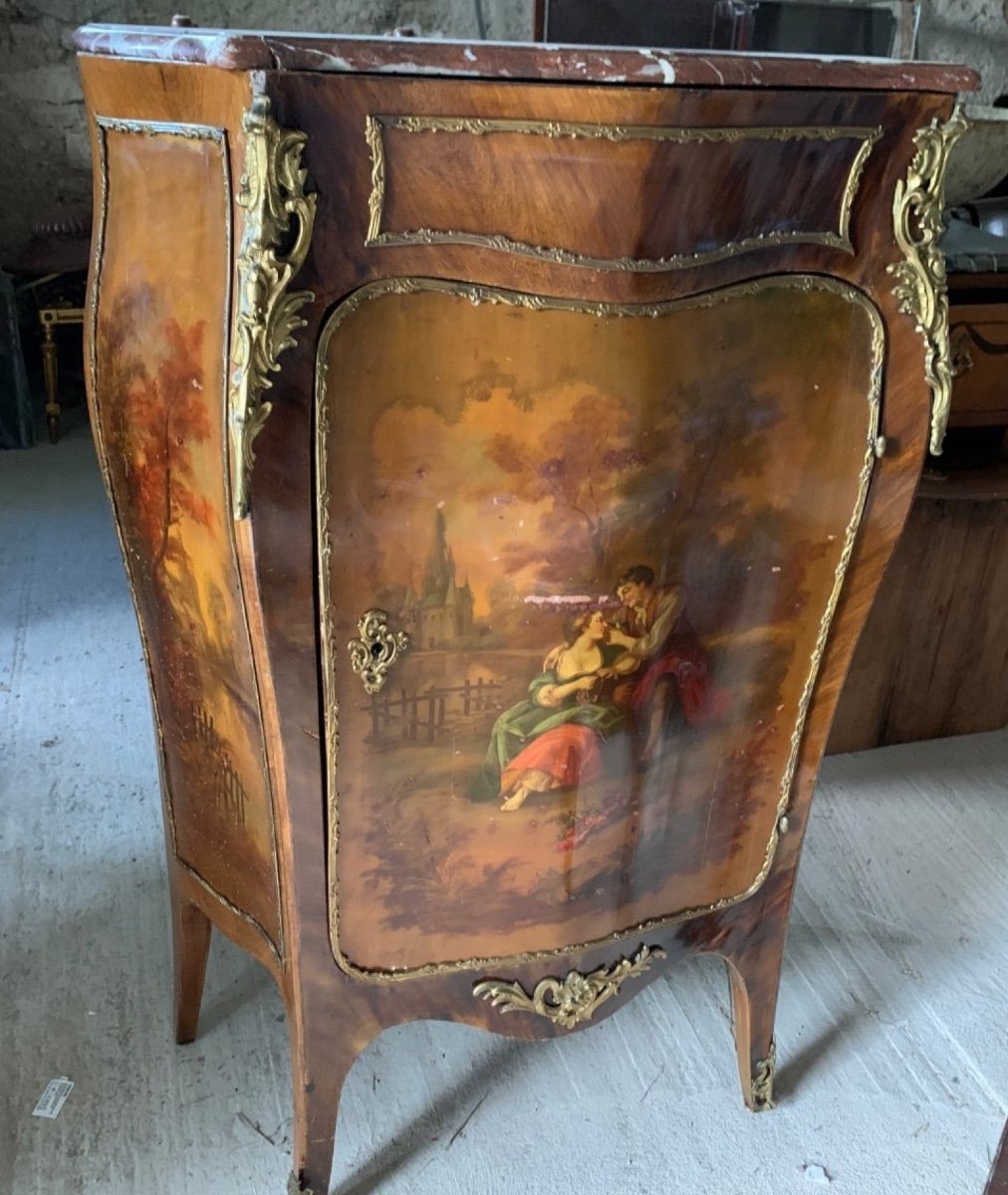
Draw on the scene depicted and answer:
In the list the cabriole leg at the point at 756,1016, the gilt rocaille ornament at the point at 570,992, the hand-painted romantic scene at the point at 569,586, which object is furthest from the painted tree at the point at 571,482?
the cabriole leg at the point at 756,1016

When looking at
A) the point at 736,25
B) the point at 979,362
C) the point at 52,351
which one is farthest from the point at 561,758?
the point at 52,351

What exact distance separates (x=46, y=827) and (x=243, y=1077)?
56cm

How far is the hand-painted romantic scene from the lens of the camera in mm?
723

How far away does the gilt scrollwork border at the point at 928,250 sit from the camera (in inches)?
29.5

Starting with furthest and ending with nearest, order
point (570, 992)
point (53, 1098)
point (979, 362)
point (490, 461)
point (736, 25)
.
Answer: point (736, 25), point (979, 362), point (53, 1098), point (570, 992), point (490, 461)

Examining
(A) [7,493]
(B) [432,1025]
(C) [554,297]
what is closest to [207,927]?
(B) [432,1025]

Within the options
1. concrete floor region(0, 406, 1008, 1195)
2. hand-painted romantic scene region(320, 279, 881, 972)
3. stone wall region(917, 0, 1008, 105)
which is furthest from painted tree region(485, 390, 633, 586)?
stone wall region(917, 0, 1008, 105)

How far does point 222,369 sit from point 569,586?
29 centimetres

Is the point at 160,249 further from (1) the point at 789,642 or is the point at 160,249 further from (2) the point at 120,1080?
(2) the point at 120,1080

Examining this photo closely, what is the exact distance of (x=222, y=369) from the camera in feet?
2.27

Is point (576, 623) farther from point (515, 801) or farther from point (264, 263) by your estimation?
point (264, 263)

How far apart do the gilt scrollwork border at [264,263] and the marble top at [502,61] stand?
0.11 ft

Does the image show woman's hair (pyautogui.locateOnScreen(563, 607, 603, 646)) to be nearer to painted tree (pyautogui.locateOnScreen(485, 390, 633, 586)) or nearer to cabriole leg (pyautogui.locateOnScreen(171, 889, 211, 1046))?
painted tree (pyautogui.locateOnScreen(485, 390, 633, 586))

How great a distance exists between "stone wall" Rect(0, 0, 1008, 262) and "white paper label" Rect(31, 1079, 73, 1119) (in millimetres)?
2732
